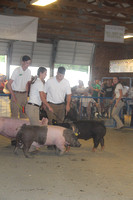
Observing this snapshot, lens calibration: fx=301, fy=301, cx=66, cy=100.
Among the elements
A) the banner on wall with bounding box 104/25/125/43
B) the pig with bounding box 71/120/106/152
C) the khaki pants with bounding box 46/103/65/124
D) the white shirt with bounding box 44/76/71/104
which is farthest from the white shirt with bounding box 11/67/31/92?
the banner on wall with bounding box 104/25/125/43

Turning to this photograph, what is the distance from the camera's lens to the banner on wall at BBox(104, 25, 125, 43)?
35.8ft

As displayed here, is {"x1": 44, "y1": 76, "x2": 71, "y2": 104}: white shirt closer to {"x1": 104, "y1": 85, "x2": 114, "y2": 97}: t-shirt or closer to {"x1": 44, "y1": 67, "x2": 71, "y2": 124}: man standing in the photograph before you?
{"x1": 44, "y1": 67, "x2": 71, "y2": 124}: man standing

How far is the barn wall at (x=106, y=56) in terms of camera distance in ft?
61.6

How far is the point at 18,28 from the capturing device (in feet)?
31.7

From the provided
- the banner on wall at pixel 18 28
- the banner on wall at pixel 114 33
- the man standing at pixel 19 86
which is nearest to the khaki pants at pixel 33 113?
the man standing at pixel 19 86

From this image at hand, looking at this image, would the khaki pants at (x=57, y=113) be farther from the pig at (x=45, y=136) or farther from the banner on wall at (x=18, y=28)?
the banner on wall at (x=18, y=28)

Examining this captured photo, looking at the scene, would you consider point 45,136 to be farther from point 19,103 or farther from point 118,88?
point 118,88

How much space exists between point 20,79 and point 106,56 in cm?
1466

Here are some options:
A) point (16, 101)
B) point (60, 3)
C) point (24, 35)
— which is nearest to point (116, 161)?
point (16, 101)

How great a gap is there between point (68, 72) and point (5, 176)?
17.6m

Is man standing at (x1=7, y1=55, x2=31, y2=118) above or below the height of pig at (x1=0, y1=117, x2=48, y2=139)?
above

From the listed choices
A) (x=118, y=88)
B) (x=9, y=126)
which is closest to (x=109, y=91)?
(x=118, y=88)

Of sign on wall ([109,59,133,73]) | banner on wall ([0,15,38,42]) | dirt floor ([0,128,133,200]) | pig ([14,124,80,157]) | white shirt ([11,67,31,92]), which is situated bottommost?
dirt floor ([0,128,133,200])

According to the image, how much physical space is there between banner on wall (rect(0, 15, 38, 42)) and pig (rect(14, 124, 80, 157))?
4813 millimetres
